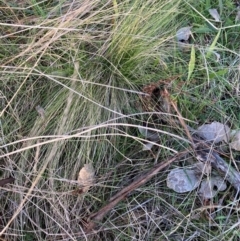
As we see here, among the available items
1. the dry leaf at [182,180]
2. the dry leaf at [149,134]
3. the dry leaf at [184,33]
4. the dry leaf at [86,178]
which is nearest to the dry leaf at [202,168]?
the dry leaf at [182,180]

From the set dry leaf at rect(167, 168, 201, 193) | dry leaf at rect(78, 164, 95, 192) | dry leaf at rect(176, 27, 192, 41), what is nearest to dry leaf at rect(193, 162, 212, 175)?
dry leaf at rect(167, 168, 201, 193)

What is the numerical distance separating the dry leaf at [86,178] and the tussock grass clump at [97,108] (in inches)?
0.8

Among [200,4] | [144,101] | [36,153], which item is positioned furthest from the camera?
[200,4]

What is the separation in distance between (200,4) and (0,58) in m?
0.63

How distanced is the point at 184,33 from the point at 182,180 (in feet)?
1.49

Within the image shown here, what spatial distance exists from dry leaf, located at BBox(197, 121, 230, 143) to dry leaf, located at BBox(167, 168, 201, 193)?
12cm

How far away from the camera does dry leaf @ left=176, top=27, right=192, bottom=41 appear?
1.61 meters

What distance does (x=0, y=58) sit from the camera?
1561 mm

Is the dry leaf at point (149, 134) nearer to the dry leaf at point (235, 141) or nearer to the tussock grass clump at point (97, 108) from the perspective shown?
the tussock grass clump at point (97, 108)

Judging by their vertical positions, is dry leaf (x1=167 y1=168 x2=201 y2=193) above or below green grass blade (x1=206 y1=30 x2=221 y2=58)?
below

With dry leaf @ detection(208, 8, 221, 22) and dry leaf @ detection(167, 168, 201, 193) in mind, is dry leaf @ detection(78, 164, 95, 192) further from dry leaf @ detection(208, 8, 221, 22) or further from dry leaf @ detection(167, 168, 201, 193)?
dry leaf @ detection(208, 8, 221, 22)

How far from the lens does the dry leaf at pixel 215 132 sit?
4.92 ft

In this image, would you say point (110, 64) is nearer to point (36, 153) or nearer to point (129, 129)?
point (129, 129)

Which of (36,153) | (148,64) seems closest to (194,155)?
(148,64)
